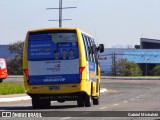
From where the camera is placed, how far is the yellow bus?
23.8 m

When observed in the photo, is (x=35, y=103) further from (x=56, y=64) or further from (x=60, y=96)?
(x=56, y=64)

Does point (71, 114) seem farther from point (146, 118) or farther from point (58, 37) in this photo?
point (58, 37)

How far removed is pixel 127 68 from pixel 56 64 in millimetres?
75320

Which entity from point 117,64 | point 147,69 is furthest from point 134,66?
point 147,69

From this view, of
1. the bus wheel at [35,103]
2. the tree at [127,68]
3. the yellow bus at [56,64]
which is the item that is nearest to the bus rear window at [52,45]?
the yellow bus at [56,64]

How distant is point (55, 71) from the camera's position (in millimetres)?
24078

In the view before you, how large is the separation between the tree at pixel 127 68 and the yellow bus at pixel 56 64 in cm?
7312

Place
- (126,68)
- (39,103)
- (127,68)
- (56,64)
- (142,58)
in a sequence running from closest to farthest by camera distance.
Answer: (56,64) < (39,103) < (127,68) < (126,68) < (142,58)

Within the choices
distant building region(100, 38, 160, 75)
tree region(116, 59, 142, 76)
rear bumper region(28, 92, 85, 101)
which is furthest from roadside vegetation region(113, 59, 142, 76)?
rear bumper region(28, 92, 85, 101)

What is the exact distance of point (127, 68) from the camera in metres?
98.9

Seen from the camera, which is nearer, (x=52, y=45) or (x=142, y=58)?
(x=52, y=45)

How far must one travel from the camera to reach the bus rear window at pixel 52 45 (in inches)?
944

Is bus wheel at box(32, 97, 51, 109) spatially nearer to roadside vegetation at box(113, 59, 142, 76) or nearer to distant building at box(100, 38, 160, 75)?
roadside vegetation at box(113, 59, 142, 76)

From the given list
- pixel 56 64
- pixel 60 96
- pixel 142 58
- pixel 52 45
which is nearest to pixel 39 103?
→ pixel 60 96
